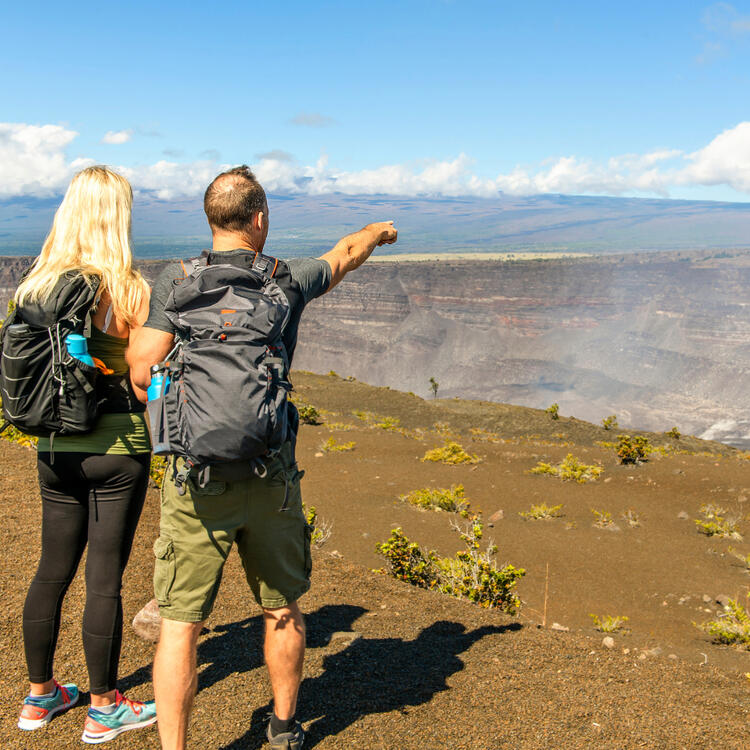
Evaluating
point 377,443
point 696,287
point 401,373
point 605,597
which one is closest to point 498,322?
point 401,373

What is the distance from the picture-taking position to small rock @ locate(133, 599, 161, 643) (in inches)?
137

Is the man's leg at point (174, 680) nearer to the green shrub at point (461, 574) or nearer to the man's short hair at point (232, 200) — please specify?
the man's short hair at point (232, 200)

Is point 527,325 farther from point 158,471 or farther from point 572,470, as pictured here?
point 158,471

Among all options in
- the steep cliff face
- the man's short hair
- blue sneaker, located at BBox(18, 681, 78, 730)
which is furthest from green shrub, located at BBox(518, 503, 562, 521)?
the steep cliff face

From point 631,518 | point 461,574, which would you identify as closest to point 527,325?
point 631,518

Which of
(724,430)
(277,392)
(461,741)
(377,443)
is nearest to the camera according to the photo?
(277,392)

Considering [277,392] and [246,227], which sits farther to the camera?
[246,227]

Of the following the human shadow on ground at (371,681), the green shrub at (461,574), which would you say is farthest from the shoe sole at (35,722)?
the green shrub at (461,574)

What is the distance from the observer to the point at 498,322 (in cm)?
8956

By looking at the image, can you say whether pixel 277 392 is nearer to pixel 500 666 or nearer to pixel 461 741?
pixel 461 741

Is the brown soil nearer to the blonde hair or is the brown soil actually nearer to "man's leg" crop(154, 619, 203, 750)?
"man's leg" crop(154, 619, 203, 750)

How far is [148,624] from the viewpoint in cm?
350

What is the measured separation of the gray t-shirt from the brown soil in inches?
61.9

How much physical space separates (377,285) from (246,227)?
9047cm
